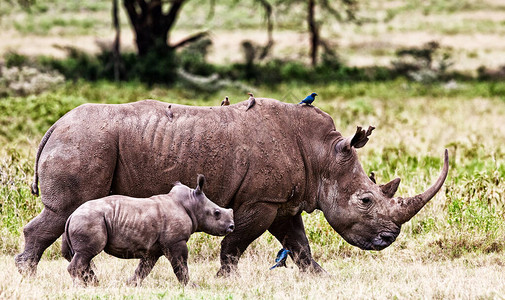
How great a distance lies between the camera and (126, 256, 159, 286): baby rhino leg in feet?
22.4

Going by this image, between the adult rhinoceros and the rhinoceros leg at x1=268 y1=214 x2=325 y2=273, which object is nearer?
the adult rhinoceros

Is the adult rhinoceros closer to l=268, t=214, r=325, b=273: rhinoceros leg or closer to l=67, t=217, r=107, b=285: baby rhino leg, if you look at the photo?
l=268, t=214, r=325, b=273: rhinoceros leg

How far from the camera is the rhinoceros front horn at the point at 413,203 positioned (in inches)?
297

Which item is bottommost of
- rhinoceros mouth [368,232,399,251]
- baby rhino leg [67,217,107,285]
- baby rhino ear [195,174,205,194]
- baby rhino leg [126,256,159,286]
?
rhinoceros mouth [368,232,399,251]

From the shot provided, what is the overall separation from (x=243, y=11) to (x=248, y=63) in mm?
33892

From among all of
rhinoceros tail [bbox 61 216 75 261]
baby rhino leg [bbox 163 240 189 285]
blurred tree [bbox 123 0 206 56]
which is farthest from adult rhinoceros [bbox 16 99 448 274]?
blurred tree [bbox 123 0 206 56]

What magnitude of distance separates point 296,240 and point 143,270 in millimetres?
1914

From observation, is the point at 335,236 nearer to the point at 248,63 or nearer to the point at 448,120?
the point at 448,120

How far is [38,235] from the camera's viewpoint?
6.93m

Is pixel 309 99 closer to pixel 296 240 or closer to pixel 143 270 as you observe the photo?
pixel 296 240

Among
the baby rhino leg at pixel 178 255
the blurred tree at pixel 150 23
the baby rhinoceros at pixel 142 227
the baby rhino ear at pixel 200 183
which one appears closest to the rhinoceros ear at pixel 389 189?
the baby rhinoceros at pixel 142 227

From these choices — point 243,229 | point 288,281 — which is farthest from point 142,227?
point 288,281

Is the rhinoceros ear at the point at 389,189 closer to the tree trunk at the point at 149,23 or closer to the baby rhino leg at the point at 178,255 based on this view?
the baby rhino leg at the point at 178,255

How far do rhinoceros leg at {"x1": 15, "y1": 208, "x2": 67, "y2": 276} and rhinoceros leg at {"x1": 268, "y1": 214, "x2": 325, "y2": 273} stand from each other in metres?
2.24
